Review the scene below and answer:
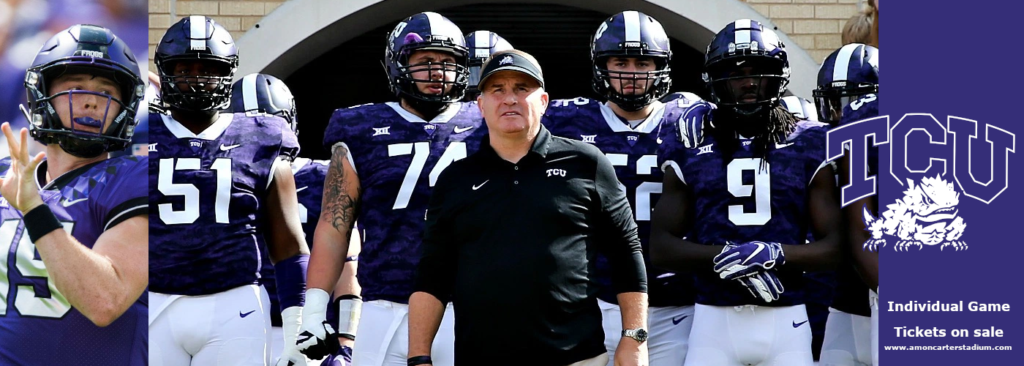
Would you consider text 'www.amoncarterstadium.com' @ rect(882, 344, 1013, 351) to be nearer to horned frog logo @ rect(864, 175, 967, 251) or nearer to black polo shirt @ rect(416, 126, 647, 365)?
horned frog logo @ rect(864, 175, 967, 251)

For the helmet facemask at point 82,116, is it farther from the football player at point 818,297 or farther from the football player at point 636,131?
the football player at point 818,297

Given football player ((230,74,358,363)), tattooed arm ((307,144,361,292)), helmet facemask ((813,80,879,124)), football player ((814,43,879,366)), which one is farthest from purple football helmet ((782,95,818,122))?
tattooed arm ((307,144,361,292))

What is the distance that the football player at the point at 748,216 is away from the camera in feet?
14.5

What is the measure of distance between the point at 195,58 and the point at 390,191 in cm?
92

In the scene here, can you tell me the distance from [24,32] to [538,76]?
1.45 m

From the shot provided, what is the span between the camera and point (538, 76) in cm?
385

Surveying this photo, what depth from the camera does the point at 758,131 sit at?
180 inches

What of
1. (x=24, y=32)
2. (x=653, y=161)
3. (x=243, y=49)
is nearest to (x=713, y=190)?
(x=653, y=161)

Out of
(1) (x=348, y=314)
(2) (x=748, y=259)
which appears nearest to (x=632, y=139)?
(2) (x=748, y=259)

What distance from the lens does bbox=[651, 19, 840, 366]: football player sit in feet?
14.5

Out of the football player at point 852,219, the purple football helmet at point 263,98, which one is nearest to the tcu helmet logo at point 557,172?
the football player at point 852,219

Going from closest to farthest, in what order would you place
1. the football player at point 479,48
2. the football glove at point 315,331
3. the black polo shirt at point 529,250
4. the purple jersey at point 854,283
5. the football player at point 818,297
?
the black polo shirt at point 529,250, the football glove at point 315,331, the purple jersey at point 854,283, the football player at point 818,297, the football player at point 479,48

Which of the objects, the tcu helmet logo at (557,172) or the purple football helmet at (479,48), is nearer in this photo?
the tcu helmet logo at (557,172)

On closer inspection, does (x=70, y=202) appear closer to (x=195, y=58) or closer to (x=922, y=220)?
(x=195, y=58)
